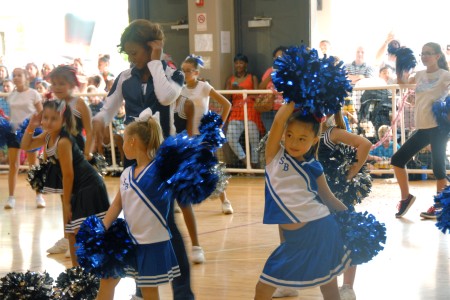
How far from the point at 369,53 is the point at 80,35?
5.68 meters

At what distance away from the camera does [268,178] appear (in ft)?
13.5

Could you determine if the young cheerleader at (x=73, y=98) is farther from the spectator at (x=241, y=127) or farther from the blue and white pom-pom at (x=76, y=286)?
the spectator at (x=241, y=127)

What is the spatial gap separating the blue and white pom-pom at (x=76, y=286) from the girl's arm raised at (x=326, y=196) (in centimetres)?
135

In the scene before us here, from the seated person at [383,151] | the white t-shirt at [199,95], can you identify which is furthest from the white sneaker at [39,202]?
the seated person at [383,151]

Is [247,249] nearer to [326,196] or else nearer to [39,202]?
[326,196]

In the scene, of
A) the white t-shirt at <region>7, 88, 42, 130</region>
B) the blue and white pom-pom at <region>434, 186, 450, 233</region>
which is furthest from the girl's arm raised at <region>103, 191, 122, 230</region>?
the white t-shirt at <region>7, 88, 42, 130</region>

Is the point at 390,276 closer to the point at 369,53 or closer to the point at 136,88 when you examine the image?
the point at 136,88

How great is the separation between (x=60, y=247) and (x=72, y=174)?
1318 mm

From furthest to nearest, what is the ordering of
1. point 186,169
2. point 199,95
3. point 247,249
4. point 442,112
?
point 199,95
point 442,112
point 247,249
point 186,169

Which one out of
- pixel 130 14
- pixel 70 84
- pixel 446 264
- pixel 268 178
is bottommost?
pixel 446 264

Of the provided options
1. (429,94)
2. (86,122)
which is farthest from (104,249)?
(429,94)

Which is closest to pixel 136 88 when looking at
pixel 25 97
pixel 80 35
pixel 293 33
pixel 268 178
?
pixel 268 178

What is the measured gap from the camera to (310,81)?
393 centimetres

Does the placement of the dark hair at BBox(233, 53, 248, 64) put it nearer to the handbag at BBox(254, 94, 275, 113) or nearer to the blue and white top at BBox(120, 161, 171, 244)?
the handbag at BBox(254, 94, 275, 113)
